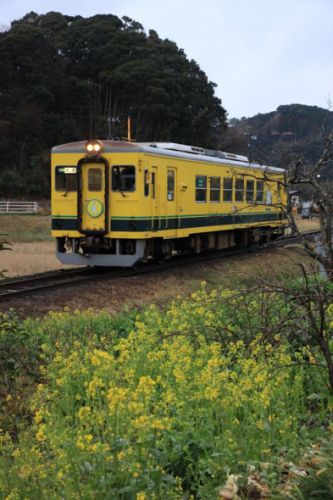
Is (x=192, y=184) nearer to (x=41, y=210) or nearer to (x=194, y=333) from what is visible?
(x=194, y=333)

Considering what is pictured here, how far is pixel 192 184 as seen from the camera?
1563 centimetres

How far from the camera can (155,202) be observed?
1373 centimetres

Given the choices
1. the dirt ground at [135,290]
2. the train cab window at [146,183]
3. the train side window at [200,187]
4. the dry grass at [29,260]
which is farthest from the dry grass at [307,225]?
the train cab window at [146,183]

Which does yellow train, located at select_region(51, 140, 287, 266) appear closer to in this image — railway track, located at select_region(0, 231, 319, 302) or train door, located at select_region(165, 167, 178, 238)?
train door, located at select_region(165, 167, 178, 238)

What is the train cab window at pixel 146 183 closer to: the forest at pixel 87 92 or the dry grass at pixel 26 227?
the dry grass at pixel 26 227

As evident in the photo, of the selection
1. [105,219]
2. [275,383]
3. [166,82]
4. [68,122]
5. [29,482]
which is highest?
[166,82]

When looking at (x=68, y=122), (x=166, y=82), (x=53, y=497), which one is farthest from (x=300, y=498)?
(x=166, y=82)

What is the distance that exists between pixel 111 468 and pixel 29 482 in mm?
550

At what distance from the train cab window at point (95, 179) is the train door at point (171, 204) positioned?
1.66 metres

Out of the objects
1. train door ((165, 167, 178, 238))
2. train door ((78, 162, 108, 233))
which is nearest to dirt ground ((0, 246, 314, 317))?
train door ((165, 167, 178, 238))

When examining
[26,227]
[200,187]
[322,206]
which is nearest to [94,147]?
[200,187]

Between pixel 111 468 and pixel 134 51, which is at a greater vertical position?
pixel 134 51

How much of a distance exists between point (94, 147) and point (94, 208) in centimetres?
124

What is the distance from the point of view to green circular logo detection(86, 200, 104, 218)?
13.4 m
